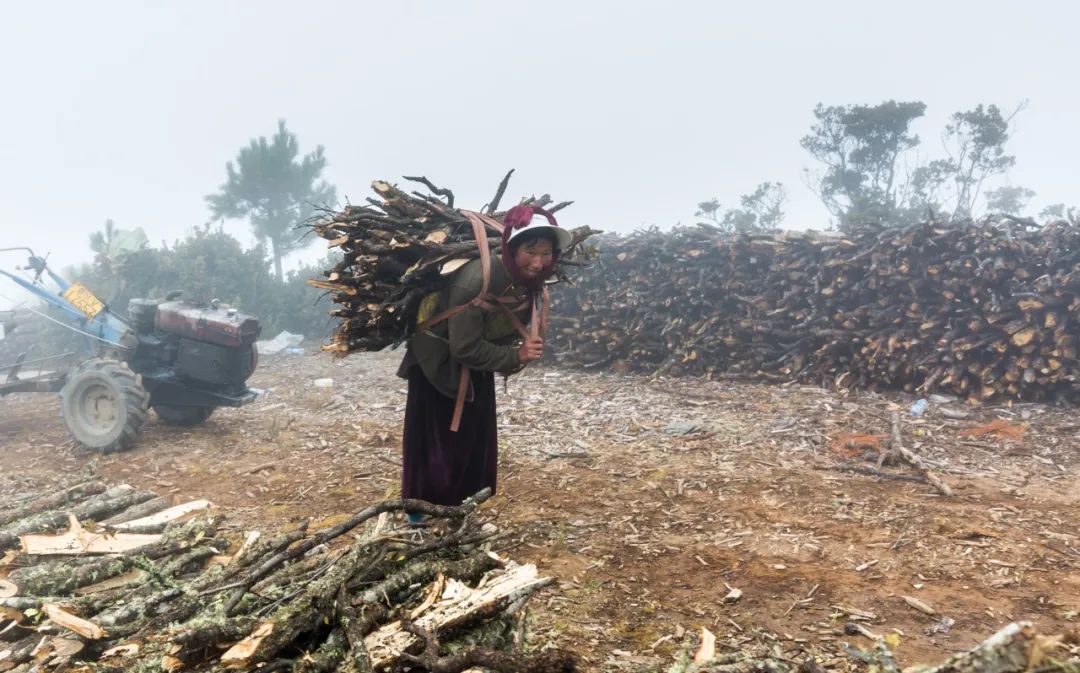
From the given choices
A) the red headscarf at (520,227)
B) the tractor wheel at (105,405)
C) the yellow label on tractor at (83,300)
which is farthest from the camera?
the yellow label on tractor at (83,300)

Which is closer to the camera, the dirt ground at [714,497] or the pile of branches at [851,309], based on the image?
the dirt ground at [714,497]

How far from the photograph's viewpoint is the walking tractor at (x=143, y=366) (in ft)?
25.1

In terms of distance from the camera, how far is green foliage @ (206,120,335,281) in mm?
32375

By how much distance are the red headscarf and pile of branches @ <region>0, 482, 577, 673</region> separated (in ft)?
4.81

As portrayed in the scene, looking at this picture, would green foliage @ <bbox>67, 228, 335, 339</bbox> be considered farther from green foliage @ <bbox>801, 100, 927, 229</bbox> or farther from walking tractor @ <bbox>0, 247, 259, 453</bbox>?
green foliage @ <bbox>801, 100, 927, 229</bbox>

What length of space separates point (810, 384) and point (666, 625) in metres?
7.15

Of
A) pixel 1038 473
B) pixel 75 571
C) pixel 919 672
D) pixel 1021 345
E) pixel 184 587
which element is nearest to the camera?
pixel 919 672

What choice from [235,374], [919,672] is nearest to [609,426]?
[235,374]

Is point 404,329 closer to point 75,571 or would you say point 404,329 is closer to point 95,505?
point 75,571

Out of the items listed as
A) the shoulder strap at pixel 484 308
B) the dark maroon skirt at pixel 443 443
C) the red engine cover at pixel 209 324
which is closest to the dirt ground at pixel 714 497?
the dark maroon skirt at pixel 443 443

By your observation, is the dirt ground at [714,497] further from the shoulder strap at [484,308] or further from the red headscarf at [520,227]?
the red headscarf at [520,227]

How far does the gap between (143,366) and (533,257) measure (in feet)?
Result: 23.1

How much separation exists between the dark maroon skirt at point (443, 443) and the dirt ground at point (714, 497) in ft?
2.12

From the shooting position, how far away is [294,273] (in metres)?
23.7
